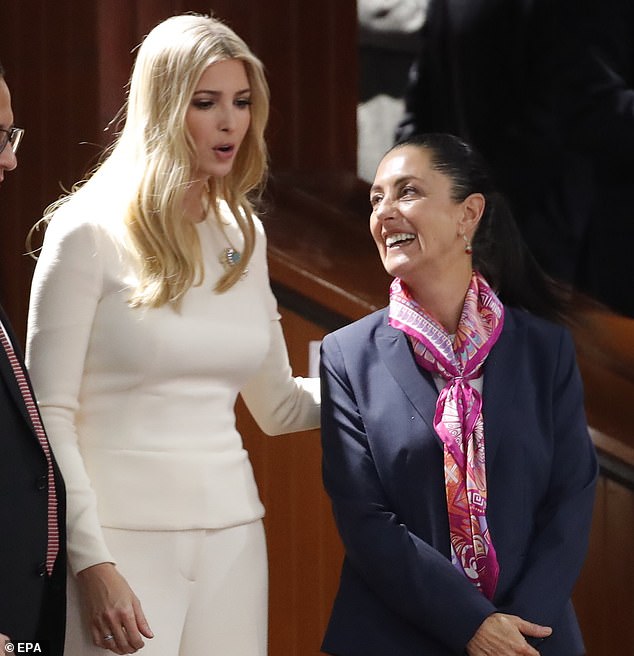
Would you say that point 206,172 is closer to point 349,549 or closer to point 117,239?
point 117,239

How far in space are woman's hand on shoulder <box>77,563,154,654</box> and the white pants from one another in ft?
0.15

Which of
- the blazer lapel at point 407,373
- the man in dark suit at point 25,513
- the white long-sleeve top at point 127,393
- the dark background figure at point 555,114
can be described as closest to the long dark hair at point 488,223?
the blazer lapel at point 407,373

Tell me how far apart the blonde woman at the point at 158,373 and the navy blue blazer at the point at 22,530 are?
0.09 meters

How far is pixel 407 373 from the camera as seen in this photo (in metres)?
2.17

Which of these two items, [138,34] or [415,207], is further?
[138,34]

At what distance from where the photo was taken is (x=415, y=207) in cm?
221

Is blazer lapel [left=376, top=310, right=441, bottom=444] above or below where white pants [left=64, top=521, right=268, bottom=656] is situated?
above

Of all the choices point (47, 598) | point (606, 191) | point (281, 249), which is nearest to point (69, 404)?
point (47, 598)

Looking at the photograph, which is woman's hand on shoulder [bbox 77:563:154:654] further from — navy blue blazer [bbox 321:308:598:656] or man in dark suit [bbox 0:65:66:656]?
navy blue blazer [bbox 321:308:598:656]

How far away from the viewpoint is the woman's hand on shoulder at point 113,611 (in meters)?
1.92

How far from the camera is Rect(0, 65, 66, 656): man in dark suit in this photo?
1.81 m

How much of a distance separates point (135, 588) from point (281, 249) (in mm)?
1663

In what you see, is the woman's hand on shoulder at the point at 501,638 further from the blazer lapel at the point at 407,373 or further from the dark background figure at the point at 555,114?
the dark background figure at the point at 555,114

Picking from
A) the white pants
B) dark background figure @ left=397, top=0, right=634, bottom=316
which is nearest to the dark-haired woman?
the white pants
